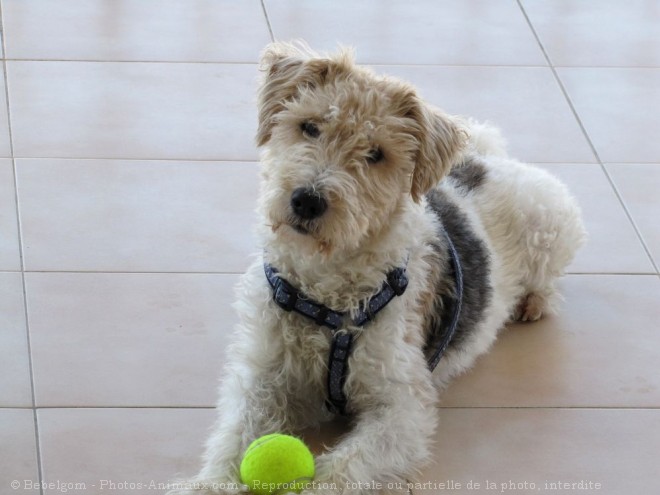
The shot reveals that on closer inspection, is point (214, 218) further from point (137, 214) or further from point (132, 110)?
point (132, 110)

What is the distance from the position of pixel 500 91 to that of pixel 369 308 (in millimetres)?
2186

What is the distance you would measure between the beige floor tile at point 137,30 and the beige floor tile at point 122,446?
2165mm

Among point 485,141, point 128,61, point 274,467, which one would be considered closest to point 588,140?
point 485,141

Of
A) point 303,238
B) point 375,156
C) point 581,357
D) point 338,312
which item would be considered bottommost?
point 581,357

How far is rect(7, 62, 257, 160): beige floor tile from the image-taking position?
13.4ft

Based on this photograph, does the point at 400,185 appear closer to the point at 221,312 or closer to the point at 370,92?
the point at 370,92

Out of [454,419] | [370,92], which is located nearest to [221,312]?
[454,419]

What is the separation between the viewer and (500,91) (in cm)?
472

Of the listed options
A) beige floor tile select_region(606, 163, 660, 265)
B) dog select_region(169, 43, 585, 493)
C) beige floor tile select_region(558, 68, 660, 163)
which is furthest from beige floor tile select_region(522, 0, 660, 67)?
dog select_region(169, 43, 585, 493)

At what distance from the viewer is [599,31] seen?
5.36 meters

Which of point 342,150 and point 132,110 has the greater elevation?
point 342,150

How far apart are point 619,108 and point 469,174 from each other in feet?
5.31

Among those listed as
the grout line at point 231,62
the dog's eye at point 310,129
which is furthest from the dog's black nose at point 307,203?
the grout line at point 231,62

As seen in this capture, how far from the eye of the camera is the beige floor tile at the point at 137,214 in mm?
3516
